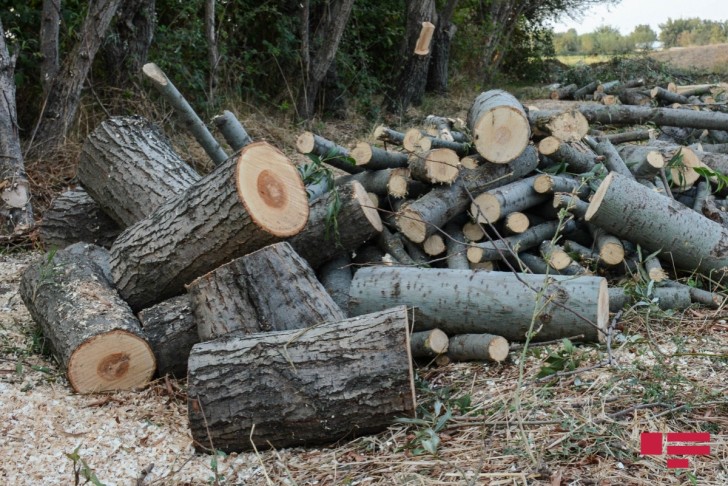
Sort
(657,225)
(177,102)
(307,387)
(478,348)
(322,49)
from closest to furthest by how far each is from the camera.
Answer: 1. (307,387)
2. (478,348)
3. (657,225)
4. (177,102)
5. (322,49)

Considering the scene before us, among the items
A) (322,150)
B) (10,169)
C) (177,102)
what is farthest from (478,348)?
(10,169)

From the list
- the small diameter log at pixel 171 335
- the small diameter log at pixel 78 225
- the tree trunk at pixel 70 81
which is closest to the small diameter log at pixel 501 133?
the small diameter log at pixel 171 335

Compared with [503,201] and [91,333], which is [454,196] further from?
[91,333]

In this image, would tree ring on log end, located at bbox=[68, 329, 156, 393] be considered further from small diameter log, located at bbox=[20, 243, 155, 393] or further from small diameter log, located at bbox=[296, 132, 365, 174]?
small diameter log, located at bbox=[296, 132, 365, 174]

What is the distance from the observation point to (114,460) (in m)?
3.20

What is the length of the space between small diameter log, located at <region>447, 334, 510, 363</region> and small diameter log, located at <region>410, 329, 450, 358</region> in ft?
0.17

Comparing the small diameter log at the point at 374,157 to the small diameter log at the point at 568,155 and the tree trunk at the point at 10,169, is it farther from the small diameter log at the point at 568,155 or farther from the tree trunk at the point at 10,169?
the tree trunk at the point at 10,169

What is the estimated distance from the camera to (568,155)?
5043 millimetres

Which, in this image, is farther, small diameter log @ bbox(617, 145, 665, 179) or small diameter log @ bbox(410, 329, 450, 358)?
small diameter log @ bbox(617, 145, 665, 179)

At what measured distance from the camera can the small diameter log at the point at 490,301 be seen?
3.74m

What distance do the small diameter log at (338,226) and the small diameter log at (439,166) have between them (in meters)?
0.44

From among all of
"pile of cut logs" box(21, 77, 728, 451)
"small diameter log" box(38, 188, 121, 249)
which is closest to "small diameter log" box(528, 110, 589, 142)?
"pile of cut logs" box(21, 77, 728, 451)

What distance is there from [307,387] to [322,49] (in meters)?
6.90

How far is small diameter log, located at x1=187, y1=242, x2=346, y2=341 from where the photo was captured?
3.74 meters
